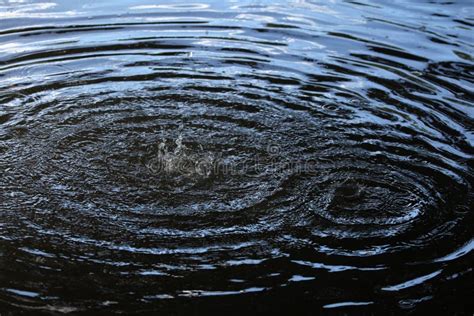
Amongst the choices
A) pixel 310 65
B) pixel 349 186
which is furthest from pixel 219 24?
pixel 349 186

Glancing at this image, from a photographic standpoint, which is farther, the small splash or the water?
the small splash

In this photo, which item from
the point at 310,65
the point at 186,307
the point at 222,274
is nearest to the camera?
the point at 186,307

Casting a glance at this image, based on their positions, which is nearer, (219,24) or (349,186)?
(349,186)

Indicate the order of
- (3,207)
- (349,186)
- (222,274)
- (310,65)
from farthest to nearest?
(310,65)
(349,186)
(3,207)
(222,274)

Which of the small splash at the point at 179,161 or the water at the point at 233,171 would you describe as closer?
the water at the point at 233,171

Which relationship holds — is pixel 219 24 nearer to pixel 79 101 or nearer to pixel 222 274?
pixel 79 101

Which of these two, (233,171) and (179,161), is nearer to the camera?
(233,171)

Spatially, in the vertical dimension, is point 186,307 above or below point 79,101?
below
